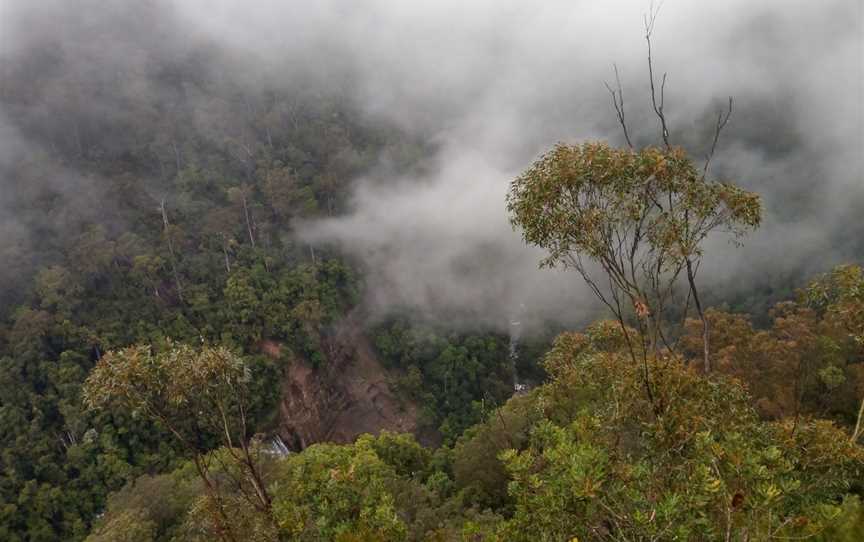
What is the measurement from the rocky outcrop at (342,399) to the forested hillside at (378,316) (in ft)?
0.82

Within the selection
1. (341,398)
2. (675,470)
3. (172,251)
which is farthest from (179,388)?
(172,251)

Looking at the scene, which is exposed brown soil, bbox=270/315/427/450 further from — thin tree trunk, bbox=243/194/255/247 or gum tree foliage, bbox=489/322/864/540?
gum tree foliage, bbox=489/322/864/540

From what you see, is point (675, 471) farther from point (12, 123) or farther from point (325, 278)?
point (12, 123)

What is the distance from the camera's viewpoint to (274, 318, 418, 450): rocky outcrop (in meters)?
43.7

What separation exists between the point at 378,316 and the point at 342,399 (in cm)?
1109

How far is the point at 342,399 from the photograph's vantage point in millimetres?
48438

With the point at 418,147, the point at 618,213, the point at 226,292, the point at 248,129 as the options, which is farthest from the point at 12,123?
the point at 618,213

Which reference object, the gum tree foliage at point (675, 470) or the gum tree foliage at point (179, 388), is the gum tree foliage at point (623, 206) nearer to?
the gum tree foliage at point (675, 470)

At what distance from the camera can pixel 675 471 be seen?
5.84 metres

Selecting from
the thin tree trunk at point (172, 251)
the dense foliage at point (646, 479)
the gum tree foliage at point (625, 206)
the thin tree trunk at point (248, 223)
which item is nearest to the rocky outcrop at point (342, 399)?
the thin tree trunk at point (172, 251)

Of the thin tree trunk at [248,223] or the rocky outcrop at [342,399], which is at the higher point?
the thin tree trunk at [248,223]

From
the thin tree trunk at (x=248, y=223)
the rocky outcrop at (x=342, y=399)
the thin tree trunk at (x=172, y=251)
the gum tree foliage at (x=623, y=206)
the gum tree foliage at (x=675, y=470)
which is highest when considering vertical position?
the thin tree trunk at (x=248, y=223)

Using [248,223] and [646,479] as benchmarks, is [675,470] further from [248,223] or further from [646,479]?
[248,223]

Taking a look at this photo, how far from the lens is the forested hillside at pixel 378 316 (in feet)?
22.6
